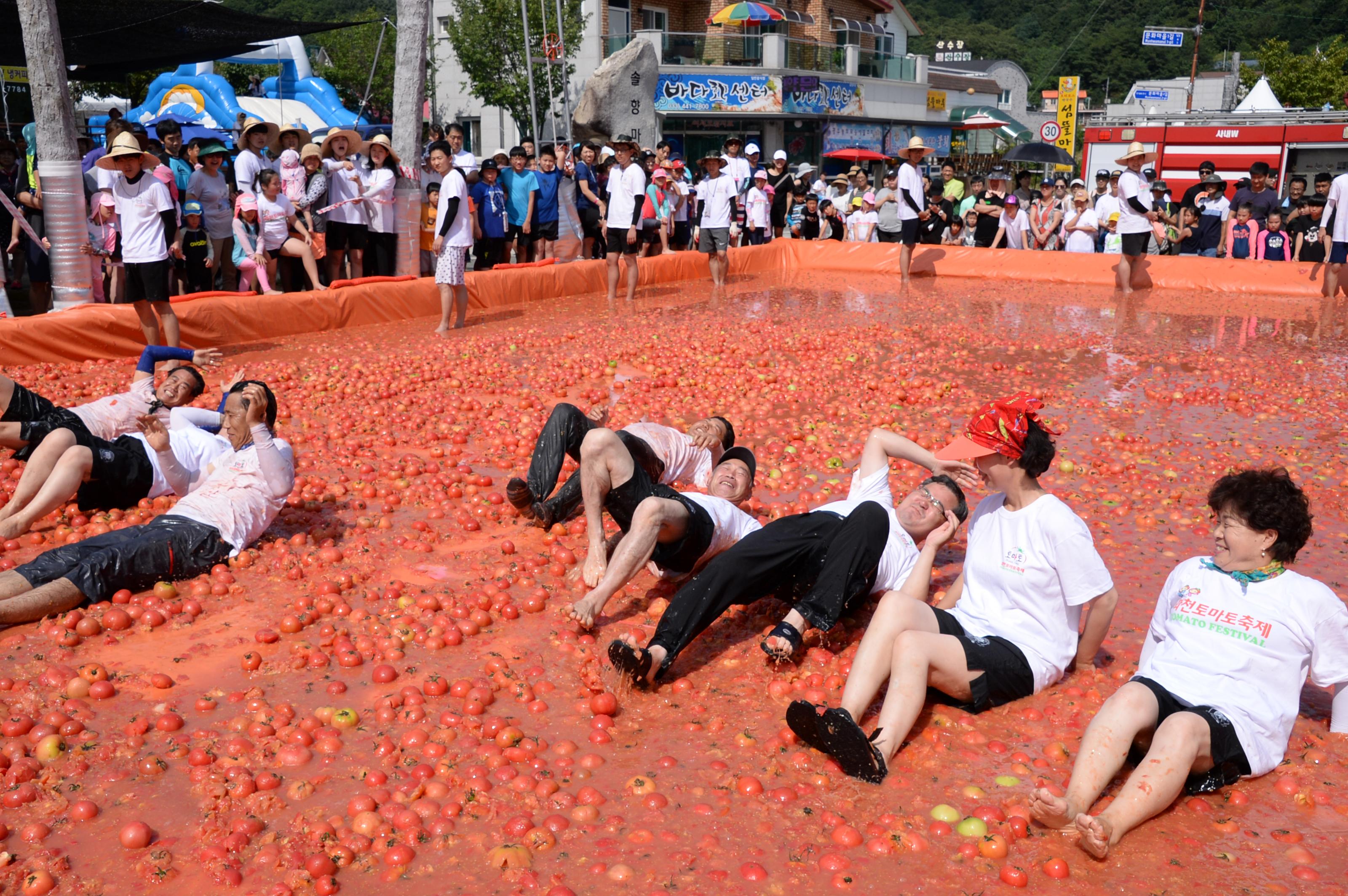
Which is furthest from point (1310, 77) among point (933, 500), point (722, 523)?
point (722, 523)

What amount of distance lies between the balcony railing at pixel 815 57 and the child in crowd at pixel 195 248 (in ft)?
109

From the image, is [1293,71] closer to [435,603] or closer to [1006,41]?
[1006,41]

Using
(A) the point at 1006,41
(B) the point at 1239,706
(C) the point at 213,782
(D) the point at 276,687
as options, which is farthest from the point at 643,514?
(A) the point at 1006,41

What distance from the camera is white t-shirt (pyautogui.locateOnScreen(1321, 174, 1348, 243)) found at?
44.5 feet

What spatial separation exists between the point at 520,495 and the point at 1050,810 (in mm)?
3608

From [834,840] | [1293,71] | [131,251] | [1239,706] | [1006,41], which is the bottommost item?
[834,840]

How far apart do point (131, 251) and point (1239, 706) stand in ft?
32.2

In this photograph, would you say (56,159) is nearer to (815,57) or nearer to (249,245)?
(249,245)

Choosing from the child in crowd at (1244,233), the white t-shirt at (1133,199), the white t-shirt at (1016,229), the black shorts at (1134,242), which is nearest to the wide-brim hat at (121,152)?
the white t-shirt at (1133,199)

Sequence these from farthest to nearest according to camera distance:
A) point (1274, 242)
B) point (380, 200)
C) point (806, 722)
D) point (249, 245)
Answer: point (1274, 242), point (380, 200), point (249, 245), point (806, 722)

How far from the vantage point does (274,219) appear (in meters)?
12.7

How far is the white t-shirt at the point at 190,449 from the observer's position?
19.7ft

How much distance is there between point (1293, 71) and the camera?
179 ft

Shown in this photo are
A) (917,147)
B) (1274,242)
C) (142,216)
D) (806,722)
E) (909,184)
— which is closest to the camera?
(806,722)
